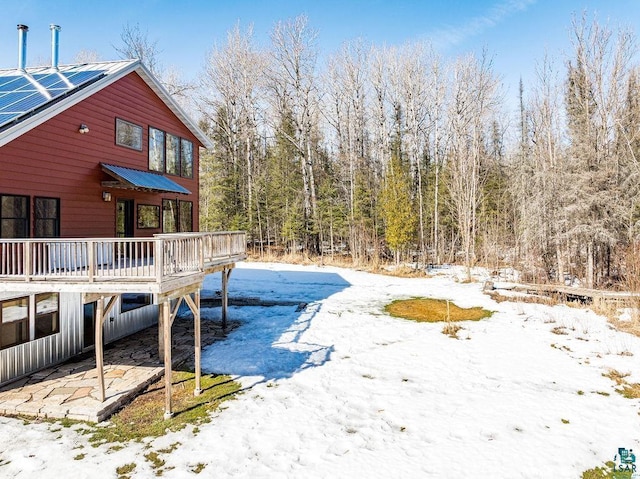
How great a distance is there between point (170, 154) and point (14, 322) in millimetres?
7505

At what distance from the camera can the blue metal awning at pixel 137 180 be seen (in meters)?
10.2

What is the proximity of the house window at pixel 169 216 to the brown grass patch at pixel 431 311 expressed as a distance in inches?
329

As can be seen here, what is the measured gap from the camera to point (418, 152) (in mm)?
29016

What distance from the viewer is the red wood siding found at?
324 inches

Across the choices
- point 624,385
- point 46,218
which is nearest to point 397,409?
point 624,385

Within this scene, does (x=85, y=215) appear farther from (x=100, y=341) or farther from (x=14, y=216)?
(x=100, y=341)

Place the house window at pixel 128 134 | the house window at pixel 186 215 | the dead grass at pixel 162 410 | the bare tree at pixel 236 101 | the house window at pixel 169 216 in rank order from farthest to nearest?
the bare tree at pixel 236 101, the house window at pixel 186 215, the house window at pixel 169 216, the house window at pixel 128 134, the dead grass at pixel 162 410

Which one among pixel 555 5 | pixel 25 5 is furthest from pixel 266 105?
pixel 555 5

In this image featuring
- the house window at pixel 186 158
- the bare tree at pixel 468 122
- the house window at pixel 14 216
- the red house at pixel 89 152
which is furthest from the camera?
the bare tree at pixel 468 122

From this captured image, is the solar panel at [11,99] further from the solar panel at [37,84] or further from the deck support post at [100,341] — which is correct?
the deck support post at [100,341]

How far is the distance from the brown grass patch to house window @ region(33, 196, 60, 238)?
10.5 m

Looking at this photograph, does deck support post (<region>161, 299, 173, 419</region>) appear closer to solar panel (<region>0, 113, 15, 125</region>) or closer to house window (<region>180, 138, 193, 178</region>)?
solar panel (<region>0, 113, 15, 125</region>)

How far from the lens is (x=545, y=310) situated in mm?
13883

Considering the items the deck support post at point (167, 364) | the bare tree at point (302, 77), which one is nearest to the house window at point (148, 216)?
the deck support post at point (167, 364)
